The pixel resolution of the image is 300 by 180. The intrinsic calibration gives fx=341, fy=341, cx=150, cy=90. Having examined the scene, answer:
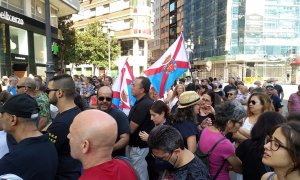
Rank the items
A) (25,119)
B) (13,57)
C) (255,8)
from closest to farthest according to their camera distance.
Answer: (25,119) → (13,57) → (255,8)

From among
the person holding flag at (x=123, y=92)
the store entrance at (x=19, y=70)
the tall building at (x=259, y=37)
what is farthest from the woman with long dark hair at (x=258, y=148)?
the tall building at (x=259, y=37)

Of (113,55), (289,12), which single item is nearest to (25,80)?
(113,55)

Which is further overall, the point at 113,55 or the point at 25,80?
the point at 113,55

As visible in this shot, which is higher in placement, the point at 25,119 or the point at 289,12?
the point at 289,12

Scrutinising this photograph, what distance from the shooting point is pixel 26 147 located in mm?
2609

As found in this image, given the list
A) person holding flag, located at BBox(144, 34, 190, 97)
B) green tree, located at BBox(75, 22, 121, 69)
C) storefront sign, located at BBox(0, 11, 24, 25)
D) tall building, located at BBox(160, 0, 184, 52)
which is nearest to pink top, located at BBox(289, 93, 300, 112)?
person holding flag, located at BBox(144, 34, 190, 97)

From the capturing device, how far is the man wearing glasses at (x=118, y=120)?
14.3 ft

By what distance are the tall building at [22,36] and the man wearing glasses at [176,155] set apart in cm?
1423

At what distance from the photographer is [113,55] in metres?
37.8

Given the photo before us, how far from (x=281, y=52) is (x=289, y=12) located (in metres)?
6.79

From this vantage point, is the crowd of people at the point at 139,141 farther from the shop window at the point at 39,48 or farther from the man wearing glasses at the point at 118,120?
the shop window at the point at 39,48

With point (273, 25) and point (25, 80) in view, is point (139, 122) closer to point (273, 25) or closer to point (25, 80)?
point (25, 80)

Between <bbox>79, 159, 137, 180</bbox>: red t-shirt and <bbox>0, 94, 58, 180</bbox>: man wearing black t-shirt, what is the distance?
67 cm

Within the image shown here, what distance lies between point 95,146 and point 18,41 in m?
17.8
